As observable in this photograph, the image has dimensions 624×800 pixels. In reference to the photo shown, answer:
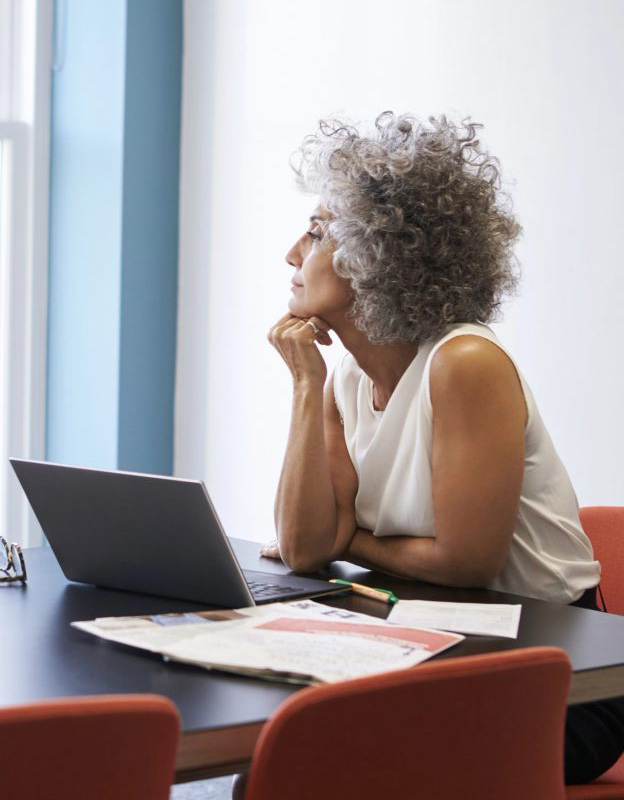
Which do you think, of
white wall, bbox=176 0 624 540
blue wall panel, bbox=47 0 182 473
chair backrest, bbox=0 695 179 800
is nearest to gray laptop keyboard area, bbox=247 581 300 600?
chair backrest, bbox=0 695 179 800

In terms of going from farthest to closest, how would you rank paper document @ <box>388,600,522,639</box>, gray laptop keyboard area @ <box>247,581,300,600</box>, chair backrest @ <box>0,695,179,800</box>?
1. gray laptop keyboard area @ <box>247,581,300,600</box>
2. paper document @ <box>388,600,522,639</box>
3. chair backrest @ <box>0,695,179,800</box>

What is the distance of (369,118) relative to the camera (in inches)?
117

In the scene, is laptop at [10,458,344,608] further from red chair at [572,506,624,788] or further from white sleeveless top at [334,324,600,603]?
red chair at [572,506,624,788]

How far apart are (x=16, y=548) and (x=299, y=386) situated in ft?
1.77

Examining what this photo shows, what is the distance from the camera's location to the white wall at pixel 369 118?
7.88 ft

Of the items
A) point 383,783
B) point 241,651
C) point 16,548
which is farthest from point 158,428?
point 383,783

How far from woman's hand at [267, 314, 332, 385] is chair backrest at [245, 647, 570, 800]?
3.15 feet

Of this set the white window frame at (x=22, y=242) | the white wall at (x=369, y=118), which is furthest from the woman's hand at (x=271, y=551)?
the white window frame at (x=22, y=242)

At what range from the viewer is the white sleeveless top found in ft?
5.31

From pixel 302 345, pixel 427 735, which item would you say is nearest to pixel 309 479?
pixel 302 345

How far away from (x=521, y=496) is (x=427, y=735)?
86 cm

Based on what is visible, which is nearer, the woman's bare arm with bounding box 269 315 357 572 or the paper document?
the paper document

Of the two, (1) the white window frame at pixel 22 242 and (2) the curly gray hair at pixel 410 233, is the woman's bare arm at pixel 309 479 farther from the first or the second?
(1) the white window frame at pixel 22 242

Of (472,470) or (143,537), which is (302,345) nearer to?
(472,470)
